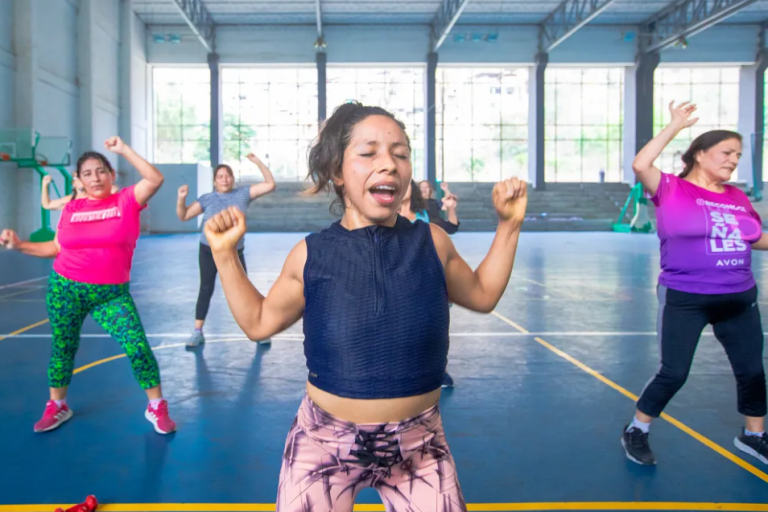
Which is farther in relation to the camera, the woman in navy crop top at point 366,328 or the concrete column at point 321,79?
the concrete column at point 321,79

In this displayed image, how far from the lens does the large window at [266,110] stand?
35656 mm

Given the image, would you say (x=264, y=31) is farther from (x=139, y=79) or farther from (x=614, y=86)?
(x=614, y=86)

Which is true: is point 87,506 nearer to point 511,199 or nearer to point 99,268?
point 99,268

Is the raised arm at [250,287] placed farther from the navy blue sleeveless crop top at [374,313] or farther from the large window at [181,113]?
the large window at [181,113]

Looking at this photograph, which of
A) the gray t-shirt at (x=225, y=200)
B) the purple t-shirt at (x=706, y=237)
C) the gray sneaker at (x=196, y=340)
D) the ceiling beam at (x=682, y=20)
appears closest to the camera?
Result: the purple t-shirt at (x=706, y=237)

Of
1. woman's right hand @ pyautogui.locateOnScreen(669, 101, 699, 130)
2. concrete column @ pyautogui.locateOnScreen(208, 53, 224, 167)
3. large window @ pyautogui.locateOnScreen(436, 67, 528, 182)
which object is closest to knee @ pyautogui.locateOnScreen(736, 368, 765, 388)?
woman's right hand @ pyautogui.locateOnScreen(669, 101, 699, 130)

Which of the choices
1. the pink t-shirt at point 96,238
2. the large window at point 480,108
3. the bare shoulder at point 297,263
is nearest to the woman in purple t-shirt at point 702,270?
the bare shoulder at point 297,263

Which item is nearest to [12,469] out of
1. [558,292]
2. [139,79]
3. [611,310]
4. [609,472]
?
[609,472]

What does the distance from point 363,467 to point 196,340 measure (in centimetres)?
487

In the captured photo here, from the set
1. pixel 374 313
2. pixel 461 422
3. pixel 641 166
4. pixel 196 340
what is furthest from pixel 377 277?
pixel 196 340

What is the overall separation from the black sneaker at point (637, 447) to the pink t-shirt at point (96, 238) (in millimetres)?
2980

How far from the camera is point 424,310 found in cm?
175

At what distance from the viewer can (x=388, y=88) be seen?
3541 cm

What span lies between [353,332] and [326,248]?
9.7 inches
